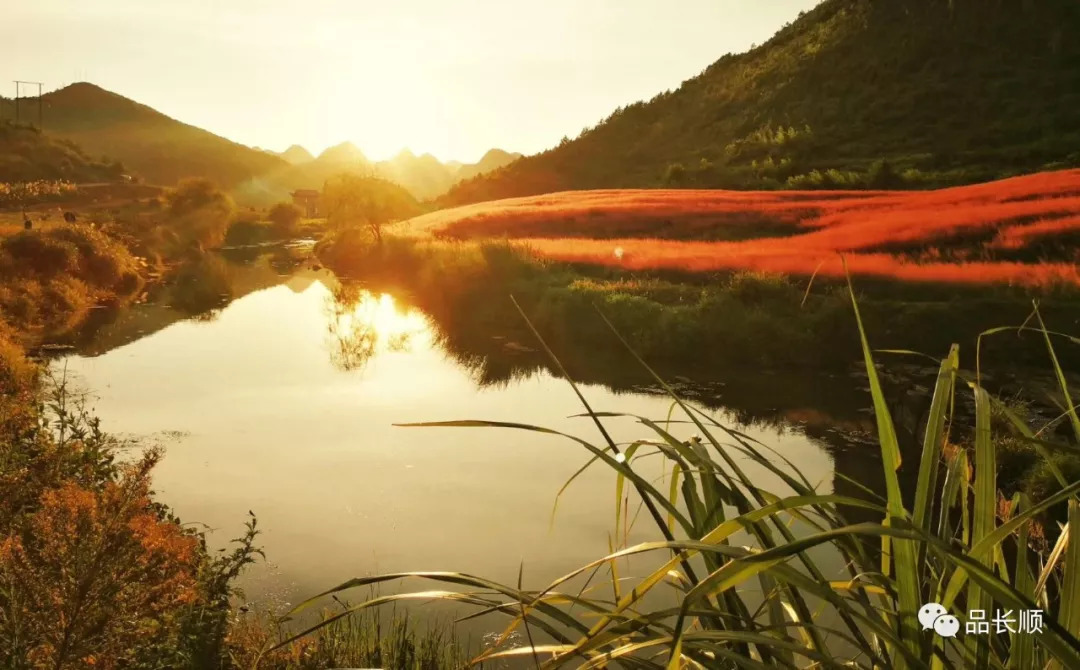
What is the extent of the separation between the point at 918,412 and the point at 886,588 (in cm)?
1103

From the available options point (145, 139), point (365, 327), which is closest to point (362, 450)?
point (365, 327)

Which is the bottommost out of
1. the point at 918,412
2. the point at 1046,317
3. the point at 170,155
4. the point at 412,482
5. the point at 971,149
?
the point at 412,482

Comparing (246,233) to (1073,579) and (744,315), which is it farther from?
(1073,579)

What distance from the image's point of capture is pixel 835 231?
2222cm

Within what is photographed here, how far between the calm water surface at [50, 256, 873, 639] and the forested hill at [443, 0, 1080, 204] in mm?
25056

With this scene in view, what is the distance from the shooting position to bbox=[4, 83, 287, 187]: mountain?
155 m

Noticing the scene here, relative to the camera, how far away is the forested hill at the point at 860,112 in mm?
35562

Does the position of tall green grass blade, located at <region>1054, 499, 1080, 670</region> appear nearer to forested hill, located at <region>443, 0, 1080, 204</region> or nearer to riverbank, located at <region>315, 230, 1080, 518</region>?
riverbank, located at <region>315, 230, 1080, 518</region>

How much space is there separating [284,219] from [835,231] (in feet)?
178

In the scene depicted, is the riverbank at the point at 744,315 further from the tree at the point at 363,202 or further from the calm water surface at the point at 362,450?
the tree at the point at 363,202

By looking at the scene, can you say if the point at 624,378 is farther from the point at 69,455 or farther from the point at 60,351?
the point at 60,351

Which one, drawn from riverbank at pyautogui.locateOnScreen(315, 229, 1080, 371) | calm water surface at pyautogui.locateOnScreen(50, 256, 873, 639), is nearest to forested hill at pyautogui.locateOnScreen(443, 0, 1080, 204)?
riverbank at pyautogui.locateOnScreen(315, 229, 1080, 371)

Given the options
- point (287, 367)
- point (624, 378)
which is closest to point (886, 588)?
point (624, 378)

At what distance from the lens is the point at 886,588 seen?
1.50 meters
